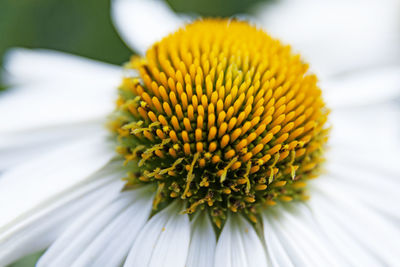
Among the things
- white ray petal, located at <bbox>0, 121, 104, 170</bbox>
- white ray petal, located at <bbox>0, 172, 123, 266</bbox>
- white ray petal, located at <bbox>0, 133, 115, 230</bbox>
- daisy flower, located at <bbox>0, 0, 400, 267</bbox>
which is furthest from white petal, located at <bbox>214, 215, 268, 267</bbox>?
white ray petal, located at <bbox>0, 121, 104, 170</bbox>

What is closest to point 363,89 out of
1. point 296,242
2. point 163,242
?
point 296,242

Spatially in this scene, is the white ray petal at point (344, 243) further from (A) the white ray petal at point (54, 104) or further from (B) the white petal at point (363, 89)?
(A) the white ray petal at point (54, 104)

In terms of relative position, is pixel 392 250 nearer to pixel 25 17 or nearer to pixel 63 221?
pixel 63 221

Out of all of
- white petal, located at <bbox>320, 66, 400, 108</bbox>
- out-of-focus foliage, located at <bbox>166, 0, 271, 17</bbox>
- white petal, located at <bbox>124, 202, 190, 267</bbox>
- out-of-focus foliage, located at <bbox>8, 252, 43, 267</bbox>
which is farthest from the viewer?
out-of-focus foliage, located at <bbox>166, 0, 271, 17</bbox>

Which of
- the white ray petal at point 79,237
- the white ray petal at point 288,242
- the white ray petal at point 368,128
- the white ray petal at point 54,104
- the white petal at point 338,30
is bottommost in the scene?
the white ray petal at point 79,237

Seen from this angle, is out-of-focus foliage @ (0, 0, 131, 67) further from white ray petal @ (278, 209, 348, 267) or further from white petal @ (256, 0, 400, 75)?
white ray petal @ (278, 209, 348, 267)

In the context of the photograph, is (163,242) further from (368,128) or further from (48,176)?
(368,128)

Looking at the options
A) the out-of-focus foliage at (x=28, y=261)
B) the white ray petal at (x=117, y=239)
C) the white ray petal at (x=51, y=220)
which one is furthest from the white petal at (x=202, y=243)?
the out-of-focus foliage at (x=28, y=261)
